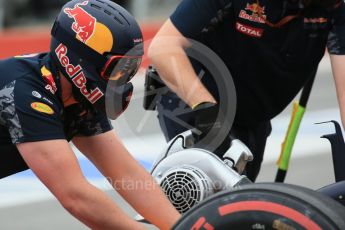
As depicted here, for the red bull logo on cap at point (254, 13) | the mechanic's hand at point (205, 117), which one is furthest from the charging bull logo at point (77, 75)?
the red bull logo on cap at point (254, 13)

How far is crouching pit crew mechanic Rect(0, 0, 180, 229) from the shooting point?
432 centimetres

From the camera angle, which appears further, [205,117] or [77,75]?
[205,117]

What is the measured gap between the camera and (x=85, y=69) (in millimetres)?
4535

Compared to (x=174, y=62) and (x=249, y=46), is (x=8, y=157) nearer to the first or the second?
(x=174, y=62)

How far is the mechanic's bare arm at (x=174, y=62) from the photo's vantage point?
541 cm

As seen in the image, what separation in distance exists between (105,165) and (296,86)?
1470mm

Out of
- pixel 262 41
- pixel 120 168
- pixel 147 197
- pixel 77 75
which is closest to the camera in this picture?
pixel 77 75

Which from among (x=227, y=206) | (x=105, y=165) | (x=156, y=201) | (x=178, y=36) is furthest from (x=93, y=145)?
(x=227, y=206)

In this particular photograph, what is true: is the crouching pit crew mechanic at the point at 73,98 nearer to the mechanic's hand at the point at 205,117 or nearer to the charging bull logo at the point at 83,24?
the charging bull logo at the point at 83,24

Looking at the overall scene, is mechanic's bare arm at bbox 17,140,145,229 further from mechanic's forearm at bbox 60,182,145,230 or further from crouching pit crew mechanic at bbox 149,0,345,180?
crouching pit crew mechanic at bbox 149,0,345,180

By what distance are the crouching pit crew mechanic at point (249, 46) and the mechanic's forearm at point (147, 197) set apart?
470 millimetres

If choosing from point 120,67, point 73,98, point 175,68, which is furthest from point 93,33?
point 175,68

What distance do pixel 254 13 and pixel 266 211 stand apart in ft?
6.63

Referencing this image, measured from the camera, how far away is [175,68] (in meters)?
5.46
